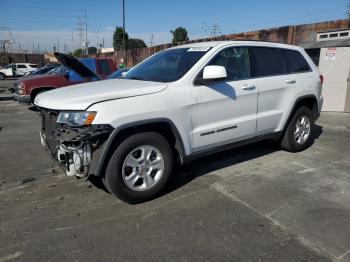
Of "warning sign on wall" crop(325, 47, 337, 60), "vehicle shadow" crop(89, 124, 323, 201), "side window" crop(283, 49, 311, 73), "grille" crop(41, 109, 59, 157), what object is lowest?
"vehicle shadow" crop(89, 124, 323, 201)

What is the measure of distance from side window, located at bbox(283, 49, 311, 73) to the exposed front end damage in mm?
3324

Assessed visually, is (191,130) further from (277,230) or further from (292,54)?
(292,54)

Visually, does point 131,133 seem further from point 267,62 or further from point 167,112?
point 267,62

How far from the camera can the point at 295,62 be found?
5.50 metres

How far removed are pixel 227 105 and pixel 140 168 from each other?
1.45m

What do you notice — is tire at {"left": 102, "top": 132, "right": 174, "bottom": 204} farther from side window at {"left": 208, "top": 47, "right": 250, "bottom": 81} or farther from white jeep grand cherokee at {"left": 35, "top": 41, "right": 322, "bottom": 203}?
side window at {"left": 208, "top": 47, "right": 250, "bottom": 81}

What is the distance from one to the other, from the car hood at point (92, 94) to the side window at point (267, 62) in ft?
5.43

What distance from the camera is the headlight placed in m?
3.38

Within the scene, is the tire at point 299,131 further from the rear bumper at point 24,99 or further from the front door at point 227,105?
the rear bumper at point 24,99

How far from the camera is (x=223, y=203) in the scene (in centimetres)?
382

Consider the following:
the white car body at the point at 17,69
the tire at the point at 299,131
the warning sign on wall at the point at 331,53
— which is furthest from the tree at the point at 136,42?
the tire at the point at 299,131

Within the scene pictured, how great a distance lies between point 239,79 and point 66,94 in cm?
226

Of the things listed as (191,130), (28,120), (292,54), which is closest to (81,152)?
(191,130)

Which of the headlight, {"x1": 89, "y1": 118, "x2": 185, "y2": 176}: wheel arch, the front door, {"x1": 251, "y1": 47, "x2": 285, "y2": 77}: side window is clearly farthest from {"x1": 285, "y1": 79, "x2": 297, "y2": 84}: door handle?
the headlight
